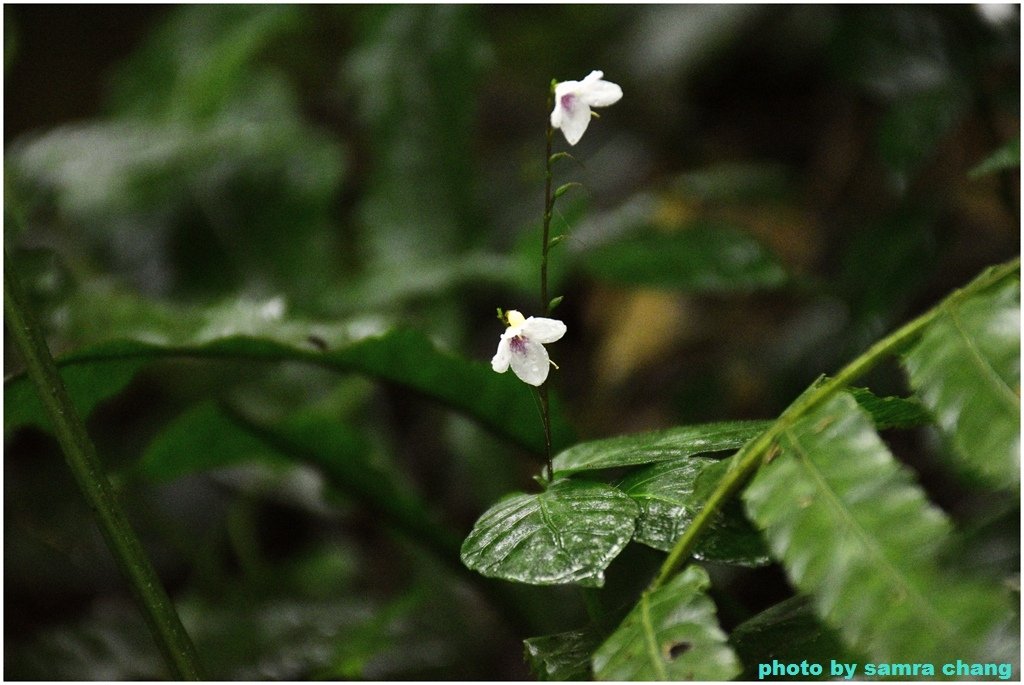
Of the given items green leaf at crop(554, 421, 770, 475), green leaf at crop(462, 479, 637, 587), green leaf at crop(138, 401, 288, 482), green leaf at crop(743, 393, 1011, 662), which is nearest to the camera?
green leaf at crop(743, 393, 1011, 662)

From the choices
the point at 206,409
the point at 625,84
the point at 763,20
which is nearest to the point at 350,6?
the point at 625,84

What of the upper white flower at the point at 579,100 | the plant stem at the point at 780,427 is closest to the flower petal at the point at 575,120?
the upper white flower at the point at 579,100

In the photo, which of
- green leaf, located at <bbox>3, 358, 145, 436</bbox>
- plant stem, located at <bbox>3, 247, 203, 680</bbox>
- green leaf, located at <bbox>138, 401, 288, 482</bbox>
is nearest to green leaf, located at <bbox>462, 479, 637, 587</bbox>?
plant stem, located at <bbox>3, 247, 203, 680</bbox>

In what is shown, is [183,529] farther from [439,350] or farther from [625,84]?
[625,84]

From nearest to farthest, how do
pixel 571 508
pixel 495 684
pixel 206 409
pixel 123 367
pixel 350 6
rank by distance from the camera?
pixel 571 508 → pixel 495 684 → pixel 123 367 → pixel 206 409 → pixel 350 6

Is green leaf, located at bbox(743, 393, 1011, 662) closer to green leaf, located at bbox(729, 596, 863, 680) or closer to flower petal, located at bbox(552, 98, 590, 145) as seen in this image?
green leaf, located at bbox(729, 596, 863, 680)

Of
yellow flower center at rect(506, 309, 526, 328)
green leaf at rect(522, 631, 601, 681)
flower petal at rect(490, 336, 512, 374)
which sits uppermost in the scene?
yellow flower center at rect(506, 309, 526, 328)

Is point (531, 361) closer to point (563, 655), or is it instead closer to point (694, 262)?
point (563, 655)
